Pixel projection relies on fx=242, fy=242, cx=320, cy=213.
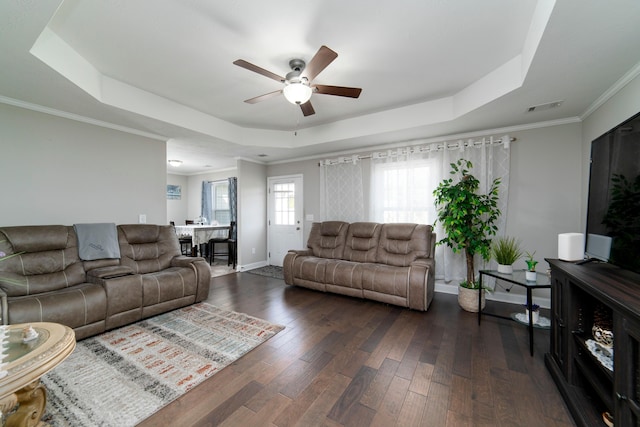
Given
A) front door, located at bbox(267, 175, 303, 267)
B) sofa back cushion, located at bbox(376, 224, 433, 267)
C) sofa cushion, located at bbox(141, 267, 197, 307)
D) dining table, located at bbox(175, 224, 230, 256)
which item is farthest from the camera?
dining table, located at bbox(175, 224, 230, 256)

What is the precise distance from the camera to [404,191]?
4051mm

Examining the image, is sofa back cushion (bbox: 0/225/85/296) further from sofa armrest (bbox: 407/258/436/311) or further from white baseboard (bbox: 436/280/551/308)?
white baseboard (bbox: 436/280/551/308)

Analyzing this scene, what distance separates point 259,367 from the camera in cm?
195

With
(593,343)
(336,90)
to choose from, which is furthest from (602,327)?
(336,90)

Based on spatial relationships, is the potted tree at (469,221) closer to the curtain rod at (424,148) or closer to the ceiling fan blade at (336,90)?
the curtain rod at (424,148)

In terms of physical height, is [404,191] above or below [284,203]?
above

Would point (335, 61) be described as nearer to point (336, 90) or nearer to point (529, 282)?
point (336, 90)

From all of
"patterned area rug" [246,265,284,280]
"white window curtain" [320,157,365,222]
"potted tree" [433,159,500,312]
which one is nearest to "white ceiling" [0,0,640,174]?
"potted tree" [433,159,500,312]

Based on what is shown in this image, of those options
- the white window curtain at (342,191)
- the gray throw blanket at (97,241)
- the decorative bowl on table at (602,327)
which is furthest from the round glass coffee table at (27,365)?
the white window curtain at (342,191)

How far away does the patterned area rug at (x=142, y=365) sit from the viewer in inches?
60.0

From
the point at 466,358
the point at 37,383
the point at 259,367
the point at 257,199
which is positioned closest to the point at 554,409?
the point at 466,358

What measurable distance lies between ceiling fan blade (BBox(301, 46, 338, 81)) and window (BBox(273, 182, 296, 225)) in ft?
11.0

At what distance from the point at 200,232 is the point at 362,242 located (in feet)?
13.7

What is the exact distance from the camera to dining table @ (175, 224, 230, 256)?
580 cm
